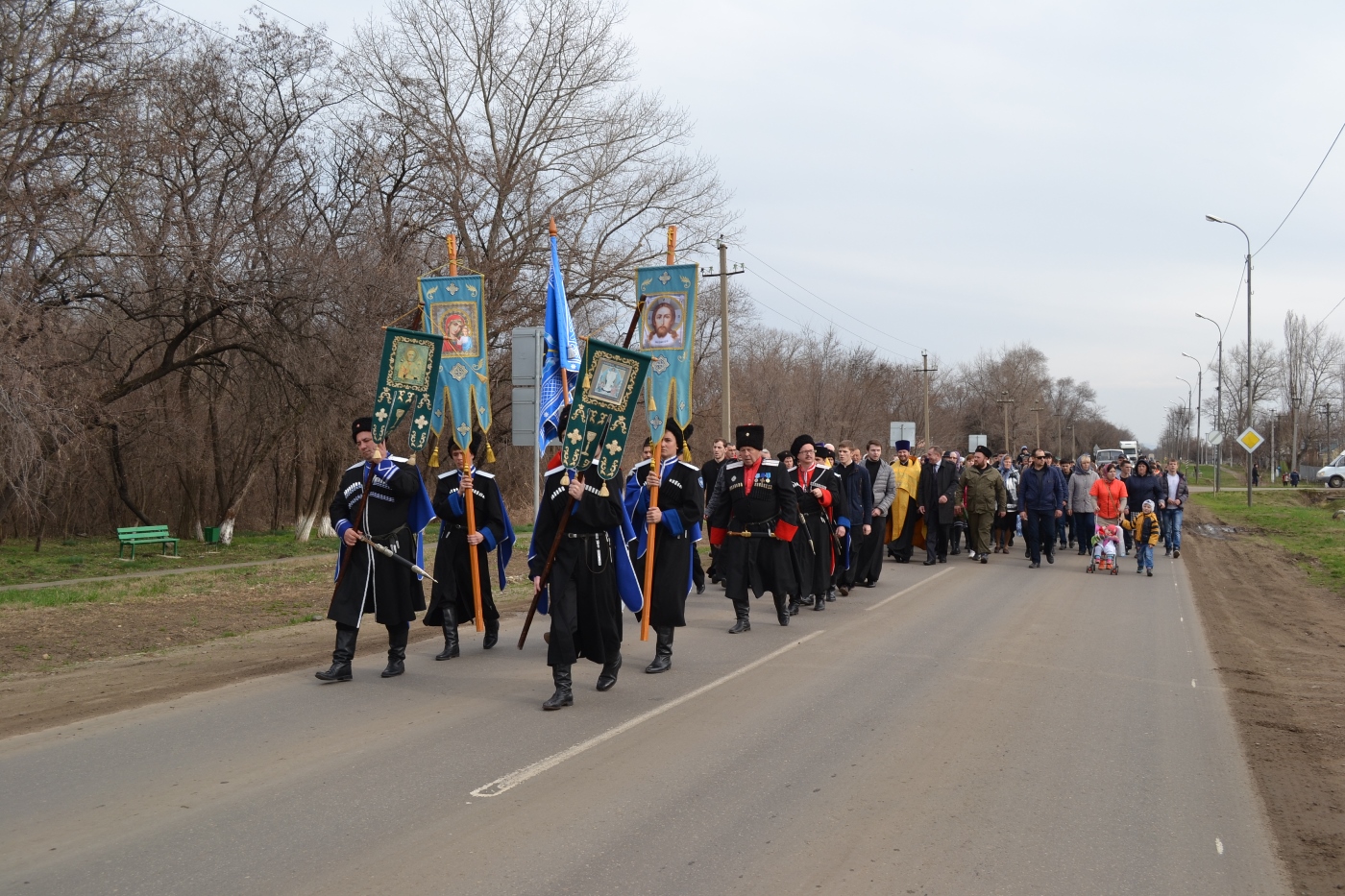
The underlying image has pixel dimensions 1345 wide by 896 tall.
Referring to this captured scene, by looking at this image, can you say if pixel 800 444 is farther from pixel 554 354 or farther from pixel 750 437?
pixel 554 354

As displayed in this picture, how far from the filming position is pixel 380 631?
39.0ft

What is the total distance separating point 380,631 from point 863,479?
25.0 ft

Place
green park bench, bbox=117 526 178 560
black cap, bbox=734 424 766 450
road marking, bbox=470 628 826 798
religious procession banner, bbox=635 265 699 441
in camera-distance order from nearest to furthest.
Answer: road marking, bbox=470 628 826 798 < religious procession banner, bbox=635 265 699 441 < black cap, bbox=734 424 766 450 < green park bench, bbox=117 526 178 560

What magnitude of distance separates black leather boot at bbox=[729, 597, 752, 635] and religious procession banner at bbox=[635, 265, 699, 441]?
2.32m

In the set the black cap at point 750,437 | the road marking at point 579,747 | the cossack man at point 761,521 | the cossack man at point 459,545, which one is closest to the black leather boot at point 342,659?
the cossack man at point 459,545

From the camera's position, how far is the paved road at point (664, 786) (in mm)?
4793

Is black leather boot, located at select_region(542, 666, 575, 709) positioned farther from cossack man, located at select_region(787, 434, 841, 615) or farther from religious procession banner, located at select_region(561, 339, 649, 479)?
cossack man, located at select_region(787, 434, 841, 615)

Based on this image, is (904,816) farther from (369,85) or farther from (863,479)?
(369,85)

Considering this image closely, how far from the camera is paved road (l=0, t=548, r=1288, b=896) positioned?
4793 mm

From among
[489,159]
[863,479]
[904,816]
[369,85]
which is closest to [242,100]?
[369,85]

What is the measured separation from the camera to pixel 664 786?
6027 millimetres

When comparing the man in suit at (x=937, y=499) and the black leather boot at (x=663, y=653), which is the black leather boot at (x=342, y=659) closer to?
the black leather boot at (x=663, y=653)

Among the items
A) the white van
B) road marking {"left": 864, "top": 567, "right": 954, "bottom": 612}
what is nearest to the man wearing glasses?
road marking {"left": 864, "top": 567, "right": 954, "bottom": 612}

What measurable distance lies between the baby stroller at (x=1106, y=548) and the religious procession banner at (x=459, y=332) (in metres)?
11.7
